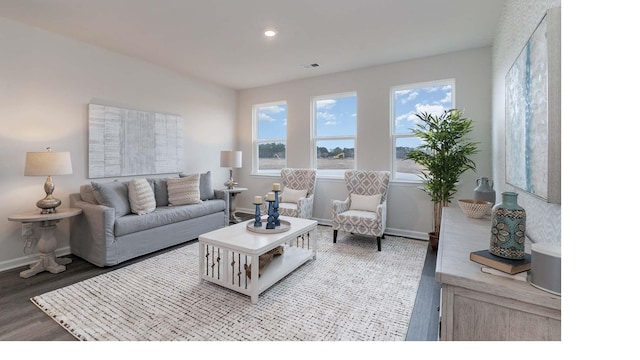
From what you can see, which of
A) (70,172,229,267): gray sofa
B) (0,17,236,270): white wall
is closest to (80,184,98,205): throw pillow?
(70,172,229,267): gray sofa

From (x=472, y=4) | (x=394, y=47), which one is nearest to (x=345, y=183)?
(x=394, y=47)

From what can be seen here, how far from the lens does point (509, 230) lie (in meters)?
0.97

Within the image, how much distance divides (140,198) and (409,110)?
385cm

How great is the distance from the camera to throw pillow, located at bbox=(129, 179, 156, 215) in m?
3.07

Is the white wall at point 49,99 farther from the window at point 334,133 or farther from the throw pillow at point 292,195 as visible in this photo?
the window at point 334,133

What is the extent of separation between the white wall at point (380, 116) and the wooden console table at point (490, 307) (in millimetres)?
2849

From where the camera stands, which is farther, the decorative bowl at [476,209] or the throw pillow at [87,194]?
the throw pillow at [87,194]

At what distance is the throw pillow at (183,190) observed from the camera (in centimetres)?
358

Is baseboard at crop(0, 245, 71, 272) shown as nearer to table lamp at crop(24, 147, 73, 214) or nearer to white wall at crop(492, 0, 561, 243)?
table lamp at crop(24, 147, 73, 214)

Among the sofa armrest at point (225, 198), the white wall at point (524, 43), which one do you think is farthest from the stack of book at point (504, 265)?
the sofa armrest at point (225, 198)

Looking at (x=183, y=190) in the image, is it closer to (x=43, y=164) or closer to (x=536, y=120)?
(x=43, y=164)

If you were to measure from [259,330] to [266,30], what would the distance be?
293 centimetres

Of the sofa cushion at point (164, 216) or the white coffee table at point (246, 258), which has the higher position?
the sofa cushion at point (164, 216)
